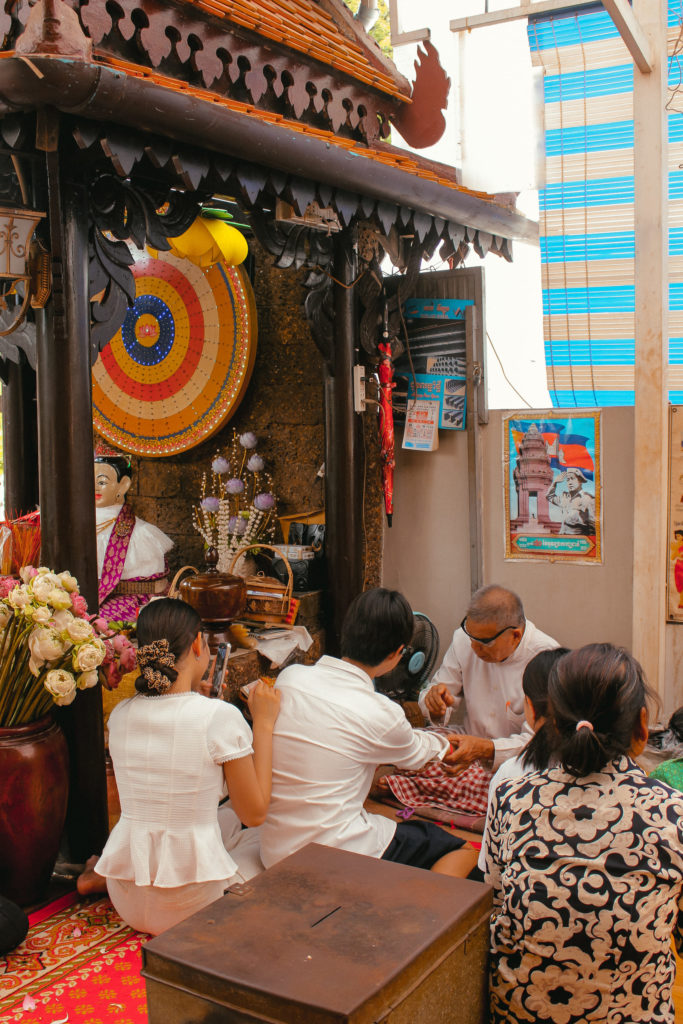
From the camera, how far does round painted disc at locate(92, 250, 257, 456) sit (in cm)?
587

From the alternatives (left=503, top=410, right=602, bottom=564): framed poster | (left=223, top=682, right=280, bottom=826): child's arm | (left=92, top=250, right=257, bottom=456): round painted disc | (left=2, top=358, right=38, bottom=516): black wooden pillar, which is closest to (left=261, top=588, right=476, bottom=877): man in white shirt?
(left=223, top=682, right=280, bottom=826): child's arm

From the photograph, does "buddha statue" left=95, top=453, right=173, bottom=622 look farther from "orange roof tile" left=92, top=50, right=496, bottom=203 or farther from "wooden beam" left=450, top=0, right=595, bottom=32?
"wooden beam" left=450, top=0, right=595, bottom=32

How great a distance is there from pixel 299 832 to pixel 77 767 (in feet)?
4.12

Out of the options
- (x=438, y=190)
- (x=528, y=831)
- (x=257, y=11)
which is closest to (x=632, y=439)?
(x=438, y=190)

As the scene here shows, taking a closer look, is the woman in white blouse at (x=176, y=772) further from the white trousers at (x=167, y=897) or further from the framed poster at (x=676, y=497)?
the framed poster at (x=676, y=497)

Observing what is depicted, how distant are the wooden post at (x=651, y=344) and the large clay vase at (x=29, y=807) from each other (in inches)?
108

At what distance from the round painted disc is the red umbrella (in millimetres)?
922

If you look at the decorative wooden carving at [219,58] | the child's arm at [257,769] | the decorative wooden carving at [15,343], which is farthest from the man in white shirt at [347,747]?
the decorative wooden carving at [219,58]

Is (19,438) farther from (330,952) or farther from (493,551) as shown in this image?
(330,952)

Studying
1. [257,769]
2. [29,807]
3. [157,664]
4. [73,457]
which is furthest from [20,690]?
[257,769]

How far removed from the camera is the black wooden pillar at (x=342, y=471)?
17.5ft

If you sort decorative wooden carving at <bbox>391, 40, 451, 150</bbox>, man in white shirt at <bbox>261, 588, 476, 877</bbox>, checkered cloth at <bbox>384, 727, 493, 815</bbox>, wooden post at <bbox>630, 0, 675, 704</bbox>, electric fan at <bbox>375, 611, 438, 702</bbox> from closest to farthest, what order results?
man in white shirt at <bbox>261, 588, 476, 877</bbox> < wooden post at <bbox>630, 0, 675, 704</bbox> < checkered cloth at <bbox>384, 727, 493, 815</bbox> < electric fan at <bbox>375, 611, 438, 702</bbox> < decorative wooden carving at <bbox>391, 40, 451, 150</bbox>

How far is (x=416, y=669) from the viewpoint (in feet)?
17.4

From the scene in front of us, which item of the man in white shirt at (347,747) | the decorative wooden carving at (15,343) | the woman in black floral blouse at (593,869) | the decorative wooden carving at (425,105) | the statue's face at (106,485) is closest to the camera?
the woman in black floral blouse at (593,869)
